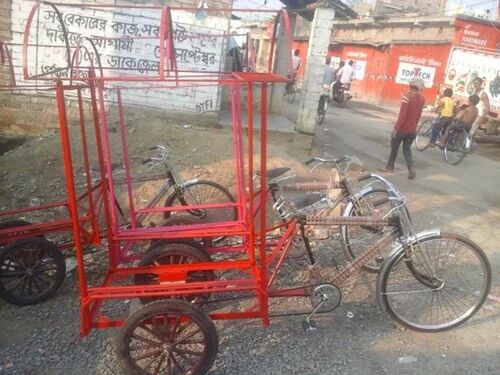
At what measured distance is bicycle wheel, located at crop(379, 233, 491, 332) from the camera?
3.38m

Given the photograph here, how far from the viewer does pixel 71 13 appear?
8141 mm

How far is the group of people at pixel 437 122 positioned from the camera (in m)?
7.69

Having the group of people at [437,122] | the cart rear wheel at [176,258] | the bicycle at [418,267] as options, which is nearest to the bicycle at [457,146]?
the group of people at [437,122]

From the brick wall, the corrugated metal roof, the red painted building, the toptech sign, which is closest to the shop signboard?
the red painted building

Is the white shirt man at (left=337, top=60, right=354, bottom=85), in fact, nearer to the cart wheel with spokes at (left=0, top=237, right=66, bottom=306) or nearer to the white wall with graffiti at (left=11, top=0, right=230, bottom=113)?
the white wall with graffiti at (left=11, top=0, right=230, bottom=113)

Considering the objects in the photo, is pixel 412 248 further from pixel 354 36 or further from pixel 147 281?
pixel 354 36

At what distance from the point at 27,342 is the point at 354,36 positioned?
24.7 m

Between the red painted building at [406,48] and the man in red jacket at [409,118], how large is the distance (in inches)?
398

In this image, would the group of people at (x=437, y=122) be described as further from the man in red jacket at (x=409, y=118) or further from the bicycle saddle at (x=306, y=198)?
the bicycle saddle at (x=306, y=198)

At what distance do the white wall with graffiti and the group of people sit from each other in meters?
3.48

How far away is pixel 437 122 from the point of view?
10508mm

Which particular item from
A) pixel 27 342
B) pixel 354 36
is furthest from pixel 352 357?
pixel 354 36

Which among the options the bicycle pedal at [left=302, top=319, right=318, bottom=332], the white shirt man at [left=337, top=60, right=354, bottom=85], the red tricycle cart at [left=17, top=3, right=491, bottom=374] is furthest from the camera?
the white shirt man at [left=337, top=60, right=354, bottom=85]

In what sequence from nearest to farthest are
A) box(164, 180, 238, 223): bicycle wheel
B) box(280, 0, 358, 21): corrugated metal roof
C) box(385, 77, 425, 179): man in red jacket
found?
1. box(164, 180, 238, 223): bicycle wheel
2. box(385, 77, 425, 179): man in red jacket
3. box(280, 0, 358, 21): corrugated metal roof
